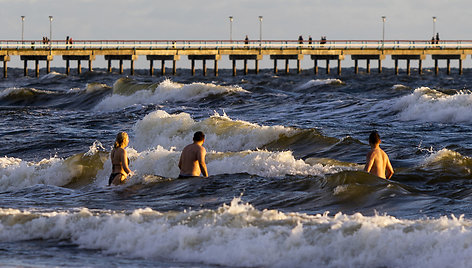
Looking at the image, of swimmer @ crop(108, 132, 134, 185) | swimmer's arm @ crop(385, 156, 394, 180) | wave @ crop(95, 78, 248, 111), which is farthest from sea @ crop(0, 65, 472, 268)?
wave @ crop(95, 78, 248, 111)

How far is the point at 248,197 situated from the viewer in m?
13.1

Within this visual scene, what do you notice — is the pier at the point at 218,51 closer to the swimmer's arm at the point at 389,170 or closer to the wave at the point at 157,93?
the wave at the point at 157,93

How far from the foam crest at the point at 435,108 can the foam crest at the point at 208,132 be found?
26.1 feet

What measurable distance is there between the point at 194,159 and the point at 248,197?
148cm

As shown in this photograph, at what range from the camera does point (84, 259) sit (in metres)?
9.02

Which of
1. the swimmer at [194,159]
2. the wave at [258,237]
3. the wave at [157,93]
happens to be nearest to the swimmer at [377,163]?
the swimmer at [194,159]

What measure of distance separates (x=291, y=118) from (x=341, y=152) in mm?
11556

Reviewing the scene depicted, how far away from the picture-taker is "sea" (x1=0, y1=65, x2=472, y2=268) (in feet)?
29.0

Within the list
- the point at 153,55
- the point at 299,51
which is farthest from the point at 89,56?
the point at 299,51

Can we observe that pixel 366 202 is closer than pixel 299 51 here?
Yes

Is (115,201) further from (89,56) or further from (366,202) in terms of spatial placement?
(89,56)

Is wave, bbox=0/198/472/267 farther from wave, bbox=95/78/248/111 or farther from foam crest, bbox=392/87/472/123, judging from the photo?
wave, bbox=95/78/248/111

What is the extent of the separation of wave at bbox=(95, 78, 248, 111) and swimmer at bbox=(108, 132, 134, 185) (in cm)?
2575

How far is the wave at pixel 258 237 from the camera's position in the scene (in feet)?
27.9
